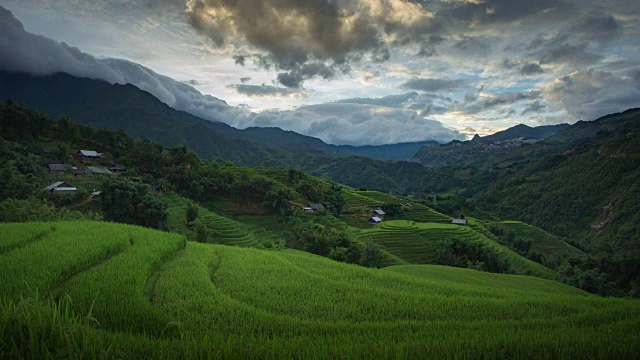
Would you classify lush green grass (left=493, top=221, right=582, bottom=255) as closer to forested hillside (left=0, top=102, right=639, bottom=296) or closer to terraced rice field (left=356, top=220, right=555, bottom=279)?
forested hillside (left=0, top=102, right=639, bottom=296)

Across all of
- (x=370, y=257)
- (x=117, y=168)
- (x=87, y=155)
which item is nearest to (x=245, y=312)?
(x=370, y=257)

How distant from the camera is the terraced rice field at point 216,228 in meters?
40.5

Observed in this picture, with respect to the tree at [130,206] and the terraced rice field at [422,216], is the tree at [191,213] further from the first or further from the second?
the terraced rice field at [422,216]

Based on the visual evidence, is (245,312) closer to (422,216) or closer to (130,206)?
(130,206)

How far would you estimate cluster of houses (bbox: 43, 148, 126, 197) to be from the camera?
A: 41.5m

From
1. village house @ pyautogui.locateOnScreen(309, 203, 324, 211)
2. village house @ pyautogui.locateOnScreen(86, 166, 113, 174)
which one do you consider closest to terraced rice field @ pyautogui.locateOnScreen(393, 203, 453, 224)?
village house @ pyautogui.locateOnScreen(309, 203, 324, 211)

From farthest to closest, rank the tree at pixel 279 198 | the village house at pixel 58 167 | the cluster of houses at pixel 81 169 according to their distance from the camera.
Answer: the tree at pixel 279 198, the village house at pixel 58 167, the cluster of houses at pixel 81 169

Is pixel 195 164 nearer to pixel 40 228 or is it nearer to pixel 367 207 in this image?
pixel 367 207

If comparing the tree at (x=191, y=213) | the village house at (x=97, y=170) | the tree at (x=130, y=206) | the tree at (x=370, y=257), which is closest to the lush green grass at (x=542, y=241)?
the tree at (x=370, y=257)

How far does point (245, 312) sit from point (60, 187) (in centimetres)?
4857

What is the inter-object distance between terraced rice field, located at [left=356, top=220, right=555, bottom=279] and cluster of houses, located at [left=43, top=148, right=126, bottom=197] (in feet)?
145

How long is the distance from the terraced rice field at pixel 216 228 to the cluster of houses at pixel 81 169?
11.3m

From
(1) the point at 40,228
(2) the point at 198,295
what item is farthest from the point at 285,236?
(2) the point at 198,295

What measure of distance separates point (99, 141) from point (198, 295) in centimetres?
8072
